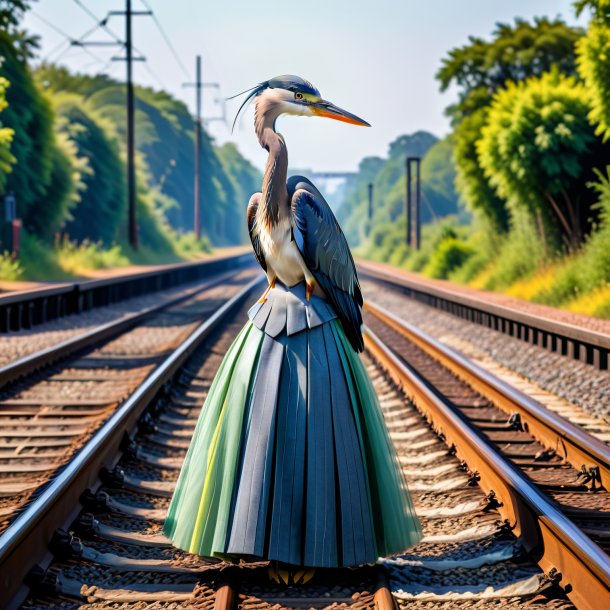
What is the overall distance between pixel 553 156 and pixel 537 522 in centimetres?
1590

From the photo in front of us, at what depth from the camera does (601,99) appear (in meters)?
14.9

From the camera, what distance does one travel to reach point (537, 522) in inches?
171

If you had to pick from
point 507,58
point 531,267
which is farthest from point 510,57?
point 531,267

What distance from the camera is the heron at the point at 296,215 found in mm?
3777

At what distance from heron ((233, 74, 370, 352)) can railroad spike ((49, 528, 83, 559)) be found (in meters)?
1.58

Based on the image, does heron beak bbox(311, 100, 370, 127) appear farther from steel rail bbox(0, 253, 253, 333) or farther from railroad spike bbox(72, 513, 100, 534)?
steel rail bbox(0, 253, 253, 333)

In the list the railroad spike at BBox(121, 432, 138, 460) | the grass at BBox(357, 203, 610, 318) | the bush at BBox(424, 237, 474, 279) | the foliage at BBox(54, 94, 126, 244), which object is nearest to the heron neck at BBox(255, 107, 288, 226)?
the railroad spike at BBox(121, 432, 138, 460)

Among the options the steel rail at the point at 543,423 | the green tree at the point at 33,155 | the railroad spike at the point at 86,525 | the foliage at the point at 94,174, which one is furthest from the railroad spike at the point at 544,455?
the foliage at the point at 94,174

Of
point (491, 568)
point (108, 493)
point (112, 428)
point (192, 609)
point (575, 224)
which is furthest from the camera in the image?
point (575, 224)

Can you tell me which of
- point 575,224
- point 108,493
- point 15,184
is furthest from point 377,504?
point 15,184

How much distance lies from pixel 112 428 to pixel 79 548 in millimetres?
1983

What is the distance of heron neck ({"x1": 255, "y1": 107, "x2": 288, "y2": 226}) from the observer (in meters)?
3.81

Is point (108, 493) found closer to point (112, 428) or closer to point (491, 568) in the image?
point (112, 428)

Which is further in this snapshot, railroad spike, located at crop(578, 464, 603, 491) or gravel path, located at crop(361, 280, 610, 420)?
gravel path, located at crop(361, 280, 610, 420)
